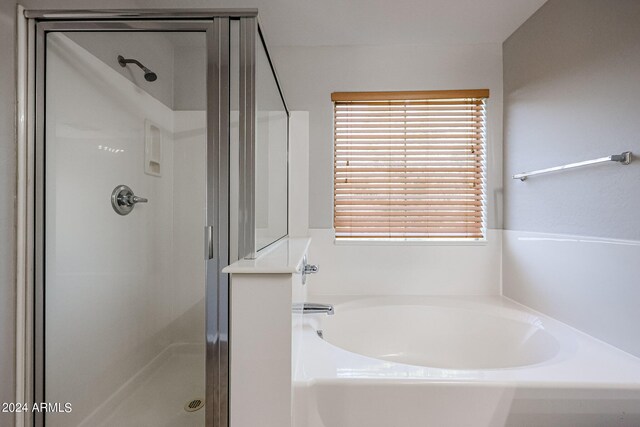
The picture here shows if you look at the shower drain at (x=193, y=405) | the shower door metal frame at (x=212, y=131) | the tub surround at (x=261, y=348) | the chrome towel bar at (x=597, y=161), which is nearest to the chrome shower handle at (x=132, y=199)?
the shower door metal frame at (x=212, y=131)

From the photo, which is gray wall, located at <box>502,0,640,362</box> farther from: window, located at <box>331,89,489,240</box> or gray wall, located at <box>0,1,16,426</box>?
gray wall, located at <box>0,1,16,426</box>

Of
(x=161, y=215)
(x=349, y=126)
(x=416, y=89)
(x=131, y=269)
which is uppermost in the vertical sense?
(x=416, y=89)

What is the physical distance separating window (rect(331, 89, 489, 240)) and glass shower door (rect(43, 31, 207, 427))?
42.4 inches

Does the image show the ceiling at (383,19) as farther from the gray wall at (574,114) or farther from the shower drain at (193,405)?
the shower drain at (193,405)

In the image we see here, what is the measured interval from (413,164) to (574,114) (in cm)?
78

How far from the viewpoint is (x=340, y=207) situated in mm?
1909

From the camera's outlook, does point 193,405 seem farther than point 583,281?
No

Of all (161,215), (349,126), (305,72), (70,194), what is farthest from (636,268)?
(70,194)

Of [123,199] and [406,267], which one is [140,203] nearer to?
[123,199]

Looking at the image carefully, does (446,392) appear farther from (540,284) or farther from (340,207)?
(340,207)

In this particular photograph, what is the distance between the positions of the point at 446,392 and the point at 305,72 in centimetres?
179

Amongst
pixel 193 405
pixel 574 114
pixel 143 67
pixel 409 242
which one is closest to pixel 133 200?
pixel 143 67

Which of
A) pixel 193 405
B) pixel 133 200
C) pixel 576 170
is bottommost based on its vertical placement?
pixel 193 405

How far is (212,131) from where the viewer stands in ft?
2.99
